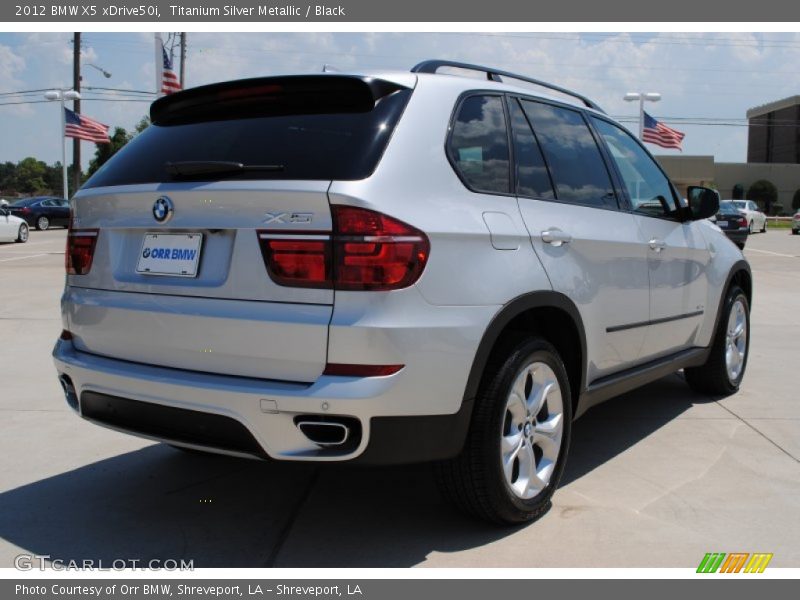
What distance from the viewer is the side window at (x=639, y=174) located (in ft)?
14.5

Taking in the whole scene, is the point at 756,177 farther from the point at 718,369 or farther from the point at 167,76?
the point at 718,369

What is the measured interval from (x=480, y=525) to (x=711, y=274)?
273cm

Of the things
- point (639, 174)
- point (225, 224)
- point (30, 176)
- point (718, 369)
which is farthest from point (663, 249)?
point (30, 176)

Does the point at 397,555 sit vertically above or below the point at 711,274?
below

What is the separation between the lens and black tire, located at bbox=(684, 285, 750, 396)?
543 cm

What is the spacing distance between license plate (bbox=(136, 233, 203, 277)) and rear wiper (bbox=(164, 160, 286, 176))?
0.79 ft

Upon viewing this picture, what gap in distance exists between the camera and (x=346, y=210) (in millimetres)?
2691

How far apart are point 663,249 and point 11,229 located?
954 inches

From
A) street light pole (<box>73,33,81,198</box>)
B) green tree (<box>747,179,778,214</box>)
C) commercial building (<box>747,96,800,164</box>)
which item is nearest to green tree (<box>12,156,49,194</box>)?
street light pole (<box>73,33,81,198</box>)
